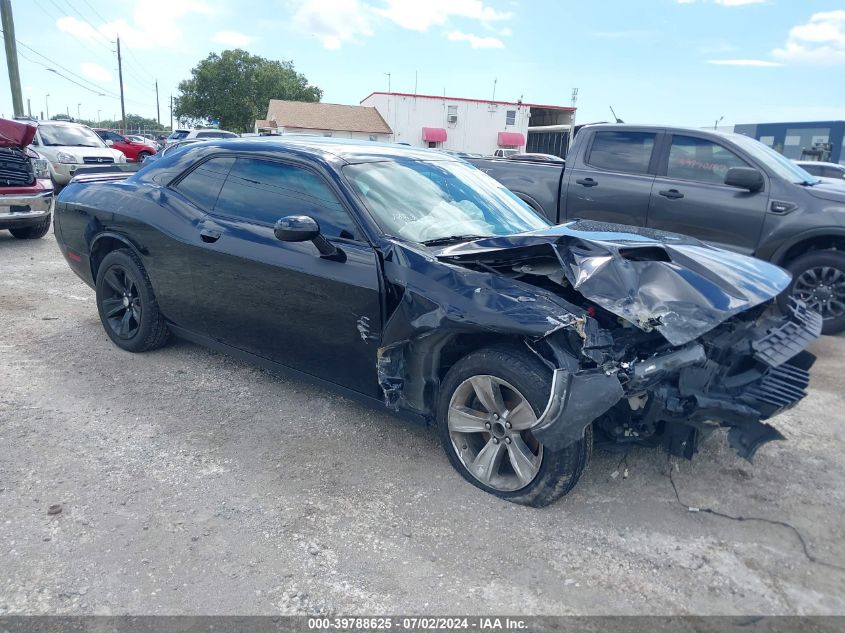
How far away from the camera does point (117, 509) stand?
116 inches

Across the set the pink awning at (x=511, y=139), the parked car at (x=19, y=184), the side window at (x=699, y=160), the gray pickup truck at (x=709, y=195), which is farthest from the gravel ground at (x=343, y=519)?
the pink awning at (x=511, y=139)

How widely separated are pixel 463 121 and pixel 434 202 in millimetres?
46844

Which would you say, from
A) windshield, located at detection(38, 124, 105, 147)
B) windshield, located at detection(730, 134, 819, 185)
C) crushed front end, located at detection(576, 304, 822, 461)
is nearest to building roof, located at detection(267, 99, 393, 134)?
windshield, located at detection(38, 124, 105, 147)

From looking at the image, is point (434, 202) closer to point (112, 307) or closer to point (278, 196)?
point (278, 196)

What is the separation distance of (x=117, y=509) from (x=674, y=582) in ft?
8.22

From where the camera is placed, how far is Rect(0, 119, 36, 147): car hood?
899cm

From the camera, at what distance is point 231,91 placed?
206ft

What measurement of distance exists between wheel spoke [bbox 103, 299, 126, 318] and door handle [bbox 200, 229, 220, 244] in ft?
4.16

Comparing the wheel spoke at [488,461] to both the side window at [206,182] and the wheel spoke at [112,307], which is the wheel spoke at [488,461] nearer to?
the side window at [206,182]

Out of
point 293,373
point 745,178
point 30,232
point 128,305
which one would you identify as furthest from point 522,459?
point 30,232

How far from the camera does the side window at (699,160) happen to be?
630 centimetres

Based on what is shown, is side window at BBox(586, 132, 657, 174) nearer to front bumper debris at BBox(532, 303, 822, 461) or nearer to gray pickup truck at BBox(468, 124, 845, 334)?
gray pickup truck at BBox(468, 124, 845, 334)

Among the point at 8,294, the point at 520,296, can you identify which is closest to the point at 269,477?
the point at 520,296

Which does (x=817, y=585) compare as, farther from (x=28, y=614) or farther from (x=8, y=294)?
(x=8, y=294)
